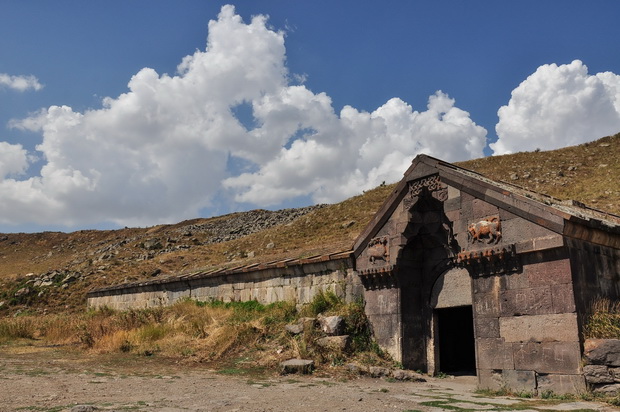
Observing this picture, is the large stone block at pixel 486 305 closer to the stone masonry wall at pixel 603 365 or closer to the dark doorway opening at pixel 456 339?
the stone masonry wall at pixel 603 365

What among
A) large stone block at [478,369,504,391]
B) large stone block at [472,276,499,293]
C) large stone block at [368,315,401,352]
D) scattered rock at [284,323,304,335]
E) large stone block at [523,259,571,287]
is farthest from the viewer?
scattered rock at [284,323,304,335]

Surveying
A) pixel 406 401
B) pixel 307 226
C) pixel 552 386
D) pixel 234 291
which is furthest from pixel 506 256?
pixel 307 226

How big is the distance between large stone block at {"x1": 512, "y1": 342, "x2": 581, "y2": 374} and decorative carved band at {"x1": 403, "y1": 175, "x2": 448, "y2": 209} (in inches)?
134

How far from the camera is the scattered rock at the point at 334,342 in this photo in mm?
11178

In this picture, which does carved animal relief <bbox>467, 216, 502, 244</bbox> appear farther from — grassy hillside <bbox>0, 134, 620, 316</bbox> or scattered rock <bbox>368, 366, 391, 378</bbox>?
grassy hillside <bbox>0, 134, 620, 316</bbox>

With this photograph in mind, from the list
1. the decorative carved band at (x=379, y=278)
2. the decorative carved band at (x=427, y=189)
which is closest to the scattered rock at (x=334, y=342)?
the decorative carved band at (x=379, y=278)

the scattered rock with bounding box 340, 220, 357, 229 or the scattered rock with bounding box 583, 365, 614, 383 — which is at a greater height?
the scattered rock with bounding box 340, 220, 357, 229

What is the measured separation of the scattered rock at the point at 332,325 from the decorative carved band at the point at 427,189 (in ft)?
9.92

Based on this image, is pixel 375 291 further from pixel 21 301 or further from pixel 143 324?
pixel 21 301

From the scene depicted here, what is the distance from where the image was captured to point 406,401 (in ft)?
23.6

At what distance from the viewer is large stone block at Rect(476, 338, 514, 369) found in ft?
29.8

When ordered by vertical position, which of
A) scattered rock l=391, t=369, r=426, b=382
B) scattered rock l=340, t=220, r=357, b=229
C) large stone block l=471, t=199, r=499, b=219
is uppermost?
scattered rock l=340, t=220, r=357, b=229

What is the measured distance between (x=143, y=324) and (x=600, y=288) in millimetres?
12582

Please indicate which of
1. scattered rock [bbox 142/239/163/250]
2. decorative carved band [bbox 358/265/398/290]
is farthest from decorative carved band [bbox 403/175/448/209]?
scattered rock [bbox 142/239/163/250]
